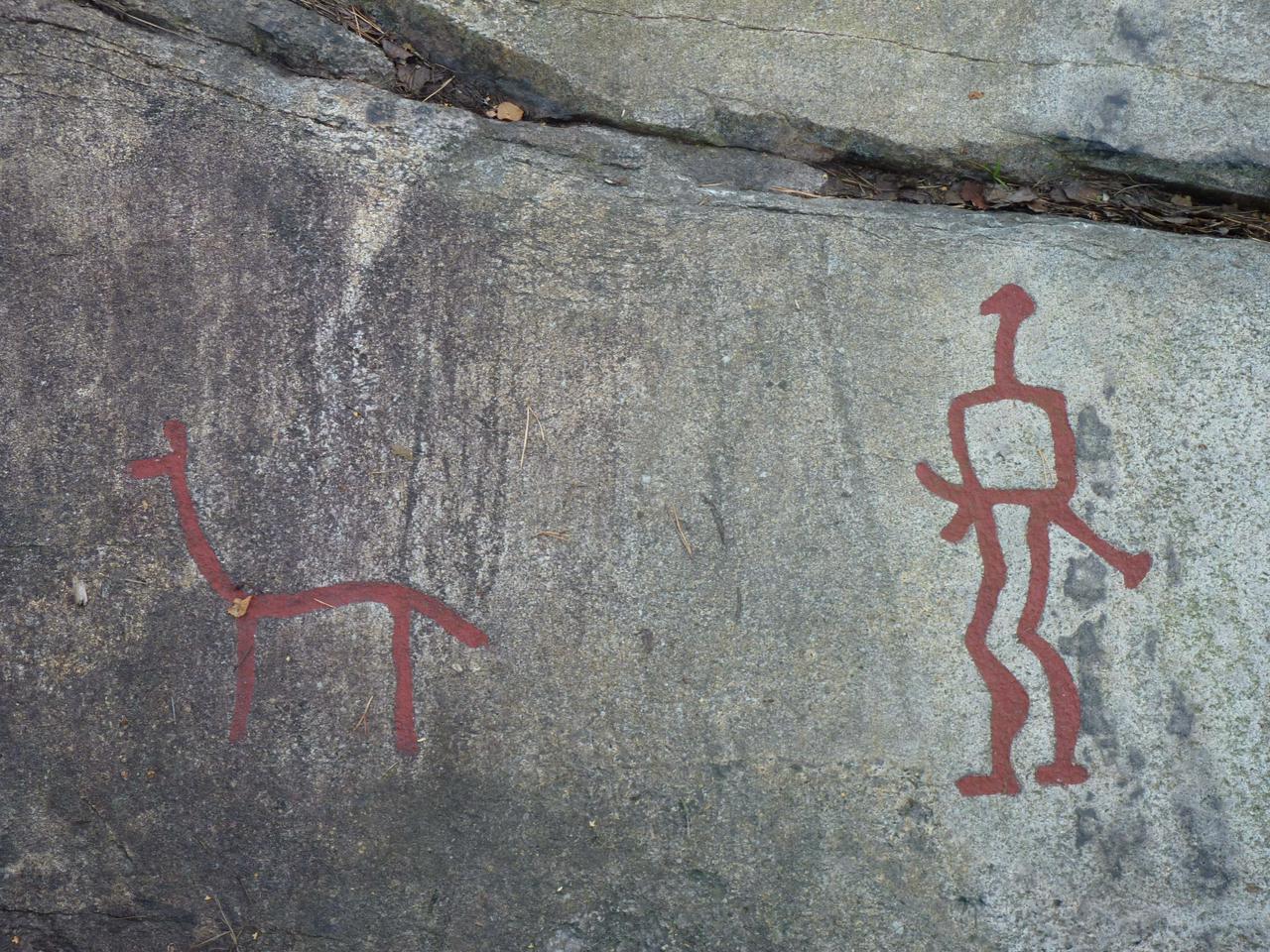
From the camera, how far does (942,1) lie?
2.23 metres

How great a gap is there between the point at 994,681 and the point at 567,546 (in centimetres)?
95

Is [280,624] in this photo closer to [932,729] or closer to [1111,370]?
[932,729]

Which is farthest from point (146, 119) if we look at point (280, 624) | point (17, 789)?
point (17, 789)

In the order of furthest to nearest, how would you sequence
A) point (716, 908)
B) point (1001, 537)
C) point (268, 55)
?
point (268, 55) < point (1001, 537) < point (716, 908)

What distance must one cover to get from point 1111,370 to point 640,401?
107 cm

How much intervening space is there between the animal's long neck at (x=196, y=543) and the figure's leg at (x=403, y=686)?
1.12 ft

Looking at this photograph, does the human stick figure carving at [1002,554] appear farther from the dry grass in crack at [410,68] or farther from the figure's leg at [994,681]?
the dry grass in crack at [410,68]

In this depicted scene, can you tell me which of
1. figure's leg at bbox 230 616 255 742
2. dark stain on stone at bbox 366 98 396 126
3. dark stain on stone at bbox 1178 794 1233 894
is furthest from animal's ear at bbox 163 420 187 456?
dark stain on stone at bbox 1178 794 1233 894

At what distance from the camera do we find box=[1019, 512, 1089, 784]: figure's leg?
184cm

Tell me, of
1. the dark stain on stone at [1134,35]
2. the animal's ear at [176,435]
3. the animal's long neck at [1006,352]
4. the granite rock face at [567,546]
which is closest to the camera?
the granite rock face at [567,546]

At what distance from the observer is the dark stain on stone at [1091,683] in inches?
72.8

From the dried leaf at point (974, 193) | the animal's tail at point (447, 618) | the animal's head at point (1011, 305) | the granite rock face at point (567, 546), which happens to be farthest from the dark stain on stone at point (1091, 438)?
the animal's tail at point (447, 618)

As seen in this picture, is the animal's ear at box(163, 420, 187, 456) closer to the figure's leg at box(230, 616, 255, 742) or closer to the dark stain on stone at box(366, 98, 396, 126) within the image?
the figure's leg at box(230, 616, 255, 742)

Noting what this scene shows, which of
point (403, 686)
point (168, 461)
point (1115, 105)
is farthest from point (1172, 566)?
point (168, 461)
